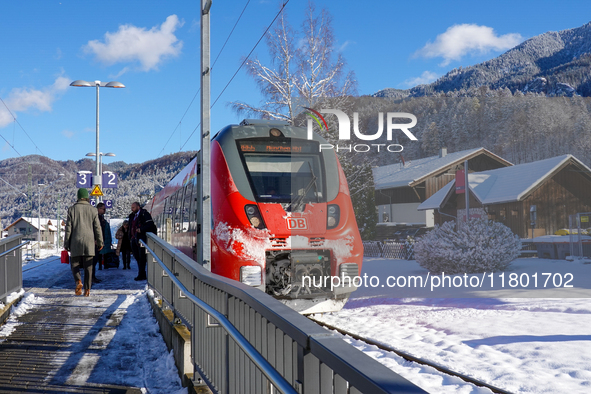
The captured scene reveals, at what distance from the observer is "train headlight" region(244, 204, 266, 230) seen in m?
8.39

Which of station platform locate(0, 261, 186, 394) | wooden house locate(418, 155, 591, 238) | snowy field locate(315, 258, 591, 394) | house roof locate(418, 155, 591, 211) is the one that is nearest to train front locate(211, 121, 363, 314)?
snowy field locate(315, 258, 591, 394)

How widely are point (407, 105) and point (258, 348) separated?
32115 mm

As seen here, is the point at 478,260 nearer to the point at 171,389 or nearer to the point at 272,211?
the point at 272,211

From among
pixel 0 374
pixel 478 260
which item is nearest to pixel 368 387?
pixel 0 374

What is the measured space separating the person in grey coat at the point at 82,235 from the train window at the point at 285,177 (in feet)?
9.02

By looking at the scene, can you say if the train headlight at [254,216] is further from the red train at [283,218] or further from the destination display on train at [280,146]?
the destination display on train at [280,146]

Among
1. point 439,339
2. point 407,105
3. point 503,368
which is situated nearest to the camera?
point 503,368

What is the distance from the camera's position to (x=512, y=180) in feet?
Result: 67.0

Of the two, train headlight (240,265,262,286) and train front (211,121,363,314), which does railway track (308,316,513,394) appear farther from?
train headlight (240,265,262,286)

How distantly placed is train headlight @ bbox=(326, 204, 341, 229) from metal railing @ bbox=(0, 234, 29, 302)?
478 centimetres

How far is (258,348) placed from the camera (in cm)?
257

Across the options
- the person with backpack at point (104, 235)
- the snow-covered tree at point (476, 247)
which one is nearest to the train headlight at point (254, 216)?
the person with backpack at point (104, 235)

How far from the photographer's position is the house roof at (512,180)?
18.9m

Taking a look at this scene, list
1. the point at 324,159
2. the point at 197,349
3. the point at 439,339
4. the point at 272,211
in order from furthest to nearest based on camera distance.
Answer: the point at 324,159 → the point at 272,211 → the point at 439,339 → the point at 197,349
